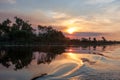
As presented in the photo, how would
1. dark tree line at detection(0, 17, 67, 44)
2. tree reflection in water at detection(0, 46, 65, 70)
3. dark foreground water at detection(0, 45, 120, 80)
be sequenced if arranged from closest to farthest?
dark foreground water at detection(0, 45, 120, 80)
tree reflection in water at detection(0, 46, 65, 70)
dark tree line at detection(0, 17, 67, 44)

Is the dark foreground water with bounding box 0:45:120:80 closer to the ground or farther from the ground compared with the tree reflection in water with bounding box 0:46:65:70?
closer to the ground

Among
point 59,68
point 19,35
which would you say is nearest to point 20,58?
point 59,68

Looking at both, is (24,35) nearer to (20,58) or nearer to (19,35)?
(19,35)

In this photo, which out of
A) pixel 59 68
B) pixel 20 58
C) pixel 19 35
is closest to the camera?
pixel 59 68

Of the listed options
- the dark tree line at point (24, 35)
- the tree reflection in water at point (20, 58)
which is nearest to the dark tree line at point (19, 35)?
the dark tree line at point (24, 35)

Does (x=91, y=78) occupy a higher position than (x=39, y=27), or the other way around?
(x=39, y=27)

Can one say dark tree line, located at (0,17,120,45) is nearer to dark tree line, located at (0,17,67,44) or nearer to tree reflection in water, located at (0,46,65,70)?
dark tree line, located at (0,17,67,44)

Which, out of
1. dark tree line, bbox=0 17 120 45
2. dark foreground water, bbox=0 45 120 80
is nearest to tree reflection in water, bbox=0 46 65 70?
dark foreground water, bbox=0 45 120 80

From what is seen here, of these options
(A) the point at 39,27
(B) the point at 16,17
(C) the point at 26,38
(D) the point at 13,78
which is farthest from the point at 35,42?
(D) the point at 13,78

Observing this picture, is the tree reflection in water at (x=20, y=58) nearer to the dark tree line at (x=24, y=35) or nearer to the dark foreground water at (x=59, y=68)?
the dark foreground water at (x=59, y=68)

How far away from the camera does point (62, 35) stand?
16262 cm

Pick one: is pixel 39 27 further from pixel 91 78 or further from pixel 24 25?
pixel 91 78

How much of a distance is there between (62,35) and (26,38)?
50146 millimetres

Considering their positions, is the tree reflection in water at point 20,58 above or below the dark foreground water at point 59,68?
above
